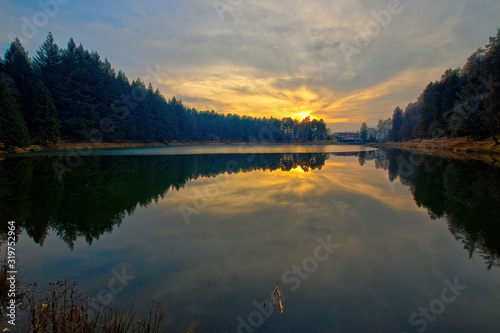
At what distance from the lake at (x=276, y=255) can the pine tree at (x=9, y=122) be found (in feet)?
104

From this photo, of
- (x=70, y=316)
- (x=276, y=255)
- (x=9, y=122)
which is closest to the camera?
(x=70, y=316)

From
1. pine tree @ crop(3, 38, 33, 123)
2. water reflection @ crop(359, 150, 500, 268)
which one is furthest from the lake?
pine tree @ crop(3, 38, 33, 123)

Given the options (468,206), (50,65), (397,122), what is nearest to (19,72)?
(50,65)

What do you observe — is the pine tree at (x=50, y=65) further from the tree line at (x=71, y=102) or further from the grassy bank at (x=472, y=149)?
the grassy bank at (x=472, y=149)

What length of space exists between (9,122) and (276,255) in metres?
48.1

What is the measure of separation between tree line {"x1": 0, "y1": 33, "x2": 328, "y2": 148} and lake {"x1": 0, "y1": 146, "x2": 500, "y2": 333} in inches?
1507

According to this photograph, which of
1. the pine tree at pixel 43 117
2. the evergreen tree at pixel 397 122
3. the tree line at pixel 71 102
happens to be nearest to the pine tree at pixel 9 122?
the tree line at pixel 71 102

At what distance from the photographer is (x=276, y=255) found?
6602mm

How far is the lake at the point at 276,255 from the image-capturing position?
441cm

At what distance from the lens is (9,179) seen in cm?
1638

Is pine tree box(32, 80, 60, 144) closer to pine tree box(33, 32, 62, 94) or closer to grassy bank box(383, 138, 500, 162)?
pine tree box(33, 32, 62, 94)

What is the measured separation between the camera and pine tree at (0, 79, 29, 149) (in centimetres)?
3384

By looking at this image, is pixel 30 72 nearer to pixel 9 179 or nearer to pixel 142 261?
pixel 9 179

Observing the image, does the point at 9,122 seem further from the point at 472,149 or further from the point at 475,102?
the point at 472,149
